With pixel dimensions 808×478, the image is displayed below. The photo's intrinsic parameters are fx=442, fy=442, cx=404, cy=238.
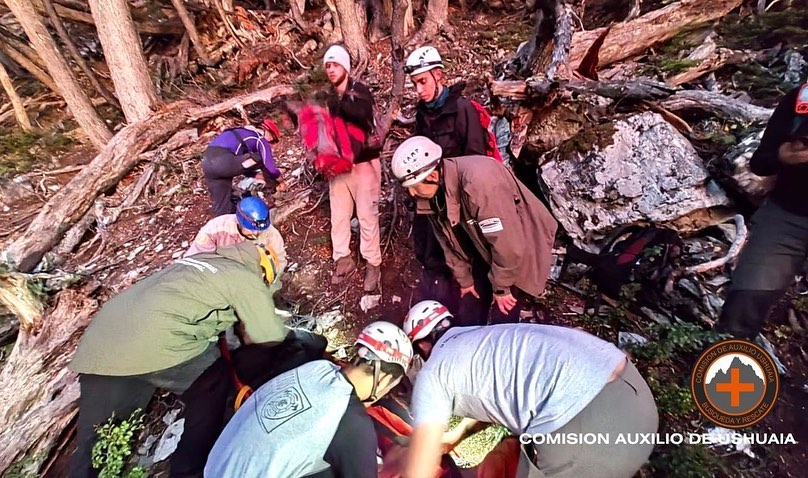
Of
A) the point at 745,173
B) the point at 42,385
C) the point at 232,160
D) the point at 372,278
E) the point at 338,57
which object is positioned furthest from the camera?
the point at 232,160

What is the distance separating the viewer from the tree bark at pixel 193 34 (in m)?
8.65

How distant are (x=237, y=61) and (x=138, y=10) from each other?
2840 millimetres

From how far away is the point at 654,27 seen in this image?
5352 millimetres

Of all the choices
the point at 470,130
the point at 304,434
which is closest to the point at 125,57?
the point at 470,130

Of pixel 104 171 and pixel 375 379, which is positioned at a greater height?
pixel 104 171

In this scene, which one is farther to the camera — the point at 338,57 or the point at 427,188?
the point at 338,57

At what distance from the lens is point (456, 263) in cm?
315

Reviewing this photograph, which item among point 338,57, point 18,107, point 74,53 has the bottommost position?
point 338,57

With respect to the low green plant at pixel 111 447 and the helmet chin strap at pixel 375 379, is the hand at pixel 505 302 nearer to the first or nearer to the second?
the helmet chin strap at pixel 375 379

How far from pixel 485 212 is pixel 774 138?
1.76 meters

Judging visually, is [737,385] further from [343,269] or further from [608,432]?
[343,269]

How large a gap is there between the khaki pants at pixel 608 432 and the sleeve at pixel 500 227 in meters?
0.97

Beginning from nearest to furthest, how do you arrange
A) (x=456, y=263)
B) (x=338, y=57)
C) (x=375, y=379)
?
(x=375, y=379)
(x=456, y=263)
(x=338, y=57)

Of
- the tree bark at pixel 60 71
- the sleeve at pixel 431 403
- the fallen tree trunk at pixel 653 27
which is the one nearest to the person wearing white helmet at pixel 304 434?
the sleeve at pixel 431 403
